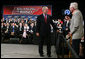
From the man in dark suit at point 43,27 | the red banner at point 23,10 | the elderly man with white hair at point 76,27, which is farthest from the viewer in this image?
the red banner at point 23,10

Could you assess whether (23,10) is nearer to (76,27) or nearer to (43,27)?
(43,27)

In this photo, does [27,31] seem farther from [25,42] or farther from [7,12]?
[7,12]

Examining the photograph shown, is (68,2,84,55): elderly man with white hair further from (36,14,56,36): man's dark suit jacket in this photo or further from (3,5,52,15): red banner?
(3,5,52,15): red banner

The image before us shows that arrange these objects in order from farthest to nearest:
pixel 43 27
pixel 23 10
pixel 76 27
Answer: pixel 23 10, pixel 43 27, pixel 76 27

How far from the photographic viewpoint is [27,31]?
35.7 ft

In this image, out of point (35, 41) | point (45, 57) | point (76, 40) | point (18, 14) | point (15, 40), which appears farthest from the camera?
point (18, 14)

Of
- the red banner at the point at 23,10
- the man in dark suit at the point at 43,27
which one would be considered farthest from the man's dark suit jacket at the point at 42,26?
the red banner at the point at 23,10

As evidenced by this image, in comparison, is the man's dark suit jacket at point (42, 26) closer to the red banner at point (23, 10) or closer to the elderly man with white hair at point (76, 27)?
the elderly man with white hair at point (76, 27)

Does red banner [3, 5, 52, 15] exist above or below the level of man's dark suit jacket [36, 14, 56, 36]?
above

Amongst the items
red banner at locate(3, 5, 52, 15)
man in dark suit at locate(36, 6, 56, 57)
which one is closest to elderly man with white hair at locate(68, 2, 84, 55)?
man in dark suit at locate(36, 6, 56, 57)

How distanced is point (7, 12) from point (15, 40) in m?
7.97

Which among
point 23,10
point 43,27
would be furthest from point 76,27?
point 23,10

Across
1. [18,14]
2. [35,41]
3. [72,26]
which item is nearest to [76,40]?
[72,26]

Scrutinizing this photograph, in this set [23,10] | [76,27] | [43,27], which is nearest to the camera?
[76,27]
